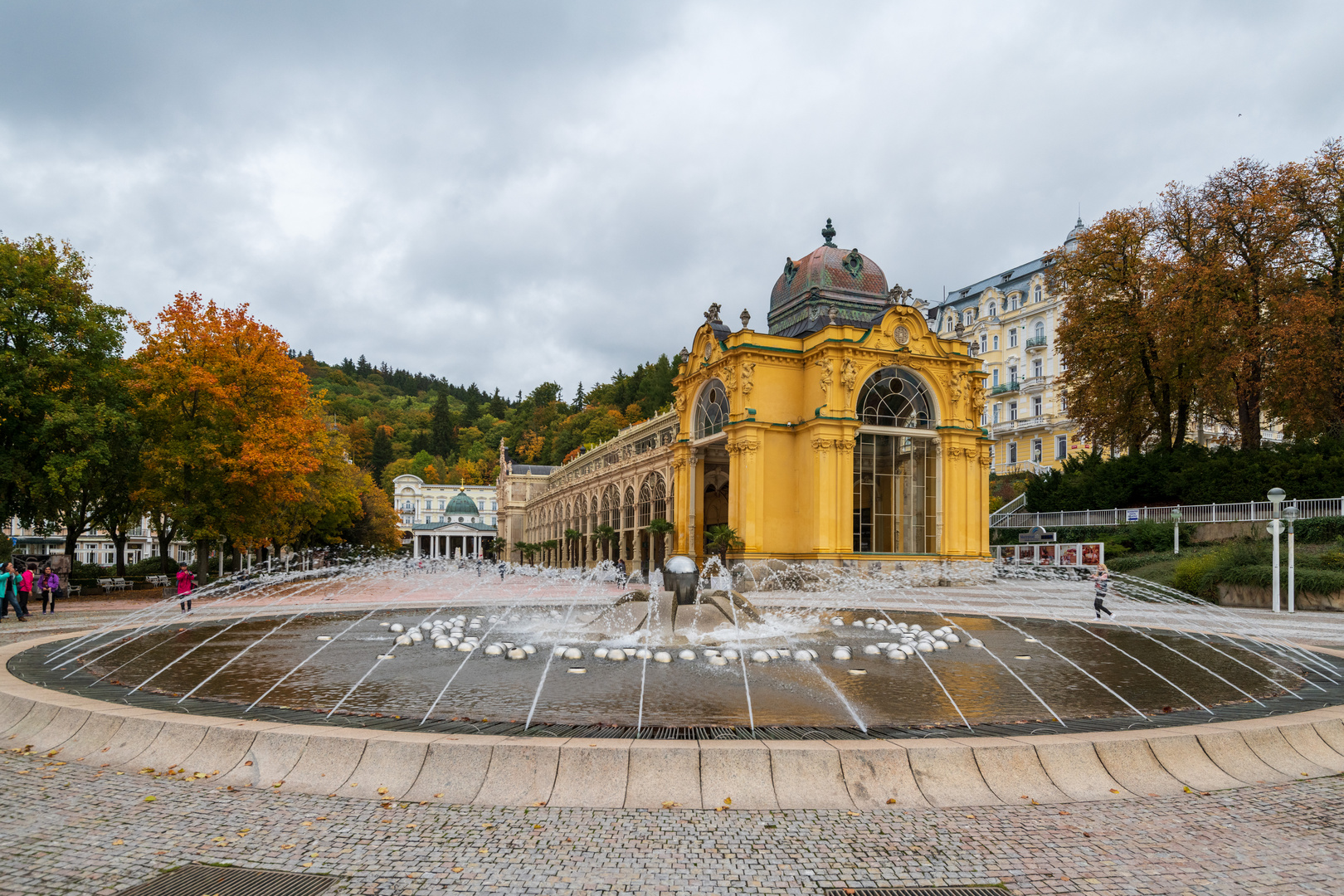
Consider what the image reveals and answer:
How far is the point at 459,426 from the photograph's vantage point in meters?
182

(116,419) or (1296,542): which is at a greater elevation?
(116,419)

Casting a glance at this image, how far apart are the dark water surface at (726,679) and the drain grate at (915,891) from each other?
3.63m

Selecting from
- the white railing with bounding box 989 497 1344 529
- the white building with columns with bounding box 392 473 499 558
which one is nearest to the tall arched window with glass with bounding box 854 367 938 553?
the white railing with bounding box 989 497 1344 529

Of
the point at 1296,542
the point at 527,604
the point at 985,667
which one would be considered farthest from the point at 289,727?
the point at 1296,542

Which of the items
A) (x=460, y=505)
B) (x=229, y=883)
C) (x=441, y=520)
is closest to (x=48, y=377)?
(x=229, y=883)

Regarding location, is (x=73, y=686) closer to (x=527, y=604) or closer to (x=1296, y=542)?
(x=527, y=604)

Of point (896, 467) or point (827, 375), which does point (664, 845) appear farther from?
point (896, 467)

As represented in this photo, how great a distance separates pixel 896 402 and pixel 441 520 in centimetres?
12196

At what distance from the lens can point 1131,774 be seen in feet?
23.0

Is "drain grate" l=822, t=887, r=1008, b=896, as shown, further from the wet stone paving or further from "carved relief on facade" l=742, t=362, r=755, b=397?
"carved relief on facade" l=742, t=362, r=755, b=397

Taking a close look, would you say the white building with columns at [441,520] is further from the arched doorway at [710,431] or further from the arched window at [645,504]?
the arched doorway at [710,431]

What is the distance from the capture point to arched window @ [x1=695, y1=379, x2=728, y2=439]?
4747cm

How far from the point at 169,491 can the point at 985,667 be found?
33573mm

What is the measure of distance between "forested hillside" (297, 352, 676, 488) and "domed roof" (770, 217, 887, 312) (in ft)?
233
